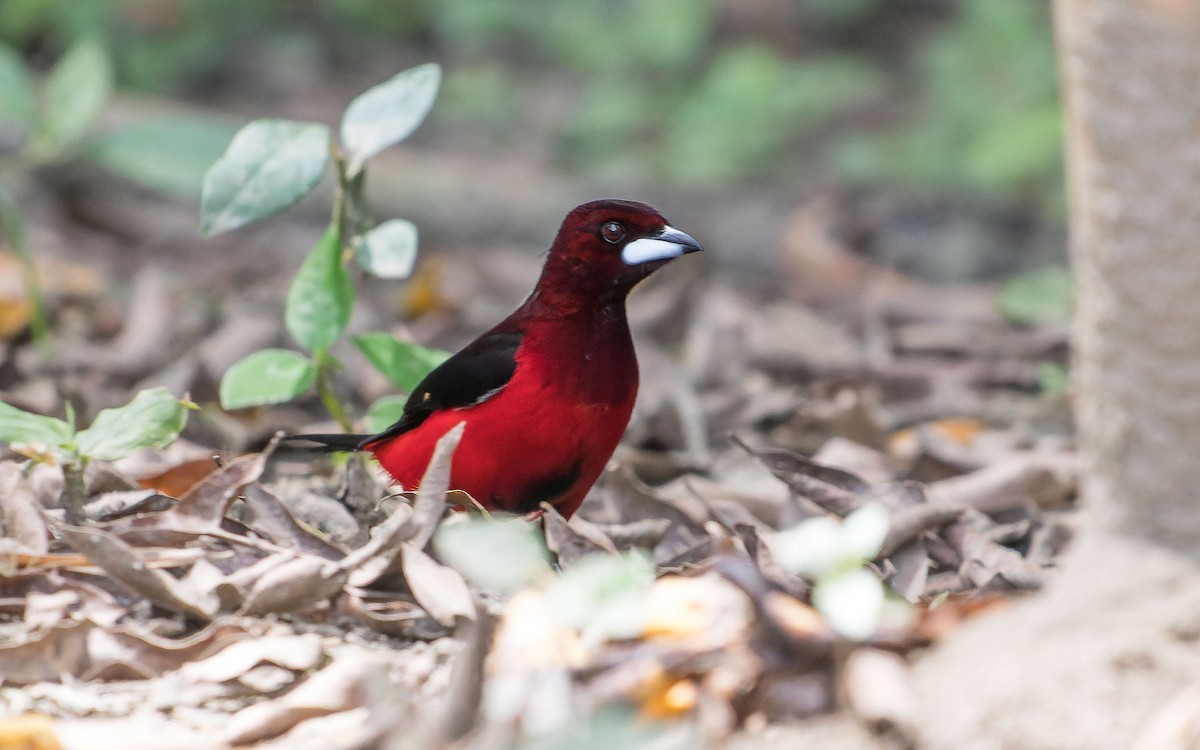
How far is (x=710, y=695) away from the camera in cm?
190

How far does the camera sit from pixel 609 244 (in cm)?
282

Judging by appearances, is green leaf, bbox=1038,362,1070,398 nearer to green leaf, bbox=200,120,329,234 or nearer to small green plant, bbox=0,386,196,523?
green leaf, bbox=200,120,329,234

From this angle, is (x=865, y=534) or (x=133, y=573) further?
(x=133, y=573)

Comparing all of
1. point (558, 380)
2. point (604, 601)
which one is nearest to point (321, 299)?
point (558, 380)

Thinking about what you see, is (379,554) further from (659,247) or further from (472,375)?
(659,247)

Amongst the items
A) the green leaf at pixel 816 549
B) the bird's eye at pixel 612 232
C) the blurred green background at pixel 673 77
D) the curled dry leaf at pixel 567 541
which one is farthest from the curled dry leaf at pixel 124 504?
the blurred green background at pixel 673 77

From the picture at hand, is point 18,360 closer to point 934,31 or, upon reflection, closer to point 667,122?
point 667,122

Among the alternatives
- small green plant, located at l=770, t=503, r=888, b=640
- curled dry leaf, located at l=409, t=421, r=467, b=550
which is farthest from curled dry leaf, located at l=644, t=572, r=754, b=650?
curled dry leaf, located at l=409, t=421, r=467, b=550

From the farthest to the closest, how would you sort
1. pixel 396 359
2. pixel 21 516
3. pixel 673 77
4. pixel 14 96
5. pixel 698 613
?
pixel 673 77, pixel 14 96, pixel 396 359, pixel 21 516, pixel 698 613

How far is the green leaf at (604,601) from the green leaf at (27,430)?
0.98m

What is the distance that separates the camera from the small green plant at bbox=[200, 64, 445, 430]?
2.77m

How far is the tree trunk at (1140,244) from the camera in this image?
1.88 meters

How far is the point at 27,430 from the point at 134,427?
0.56ft

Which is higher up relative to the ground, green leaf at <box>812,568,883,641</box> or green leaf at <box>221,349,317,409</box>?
green leaf at <box>221,349,317,409</box>
